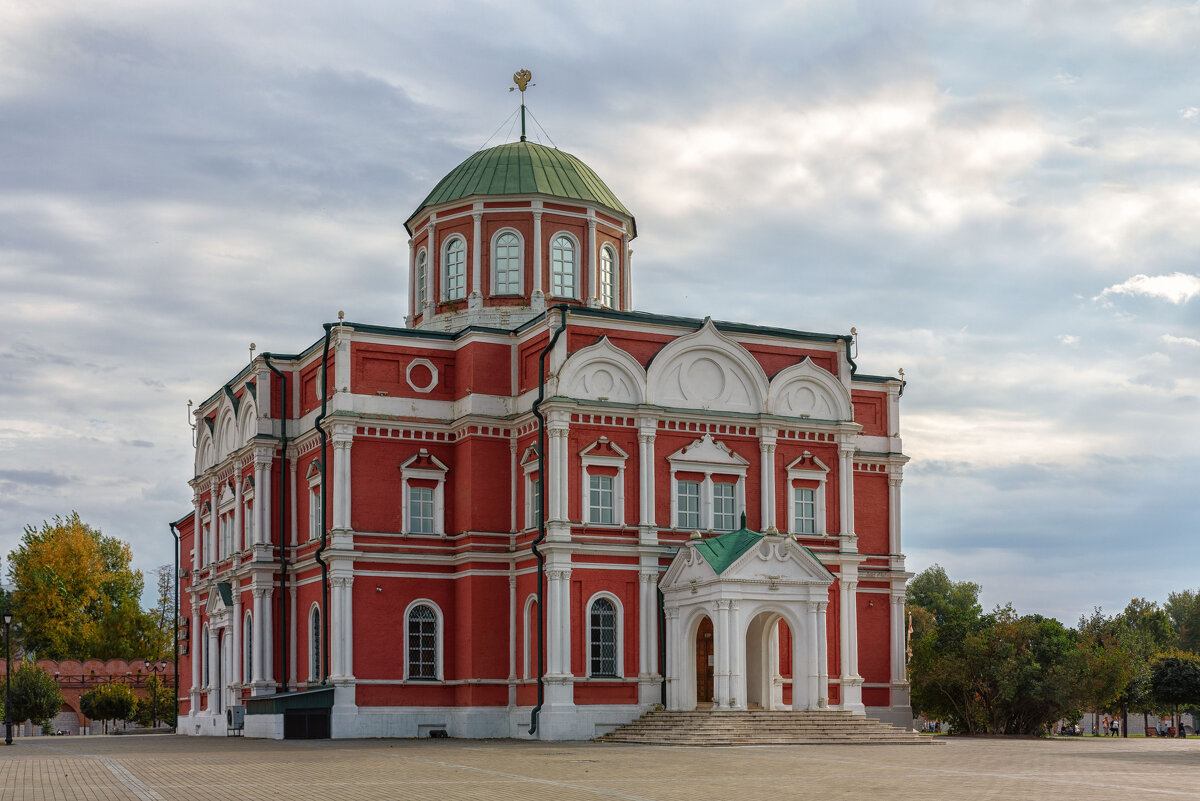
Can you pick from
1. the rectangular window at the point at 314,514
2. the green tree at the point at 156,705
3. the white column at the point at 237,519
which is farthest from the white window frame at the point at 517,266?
the green tree at the point at 156,705

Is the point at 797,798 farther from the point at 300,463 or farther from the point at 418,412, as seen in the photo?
the point at 300,463

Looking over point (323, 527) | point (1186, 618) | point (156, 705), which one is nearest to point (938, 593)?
point (1186, 618)

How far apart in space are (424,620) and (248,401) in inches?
372

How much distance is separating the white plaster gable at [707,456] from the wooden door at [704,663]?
13.7ft

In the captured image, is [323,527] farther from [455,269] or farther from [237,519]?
[455,269]

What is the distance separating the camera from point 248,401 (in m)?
43.4

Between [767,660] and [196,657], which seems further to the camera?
[196,657]

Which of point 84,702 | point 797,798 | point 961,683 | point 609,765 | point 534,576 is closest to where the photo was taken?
point 797,798

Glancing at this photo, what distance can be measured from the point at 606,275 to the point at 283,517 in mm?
12236

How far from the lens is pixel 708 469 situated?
127ft

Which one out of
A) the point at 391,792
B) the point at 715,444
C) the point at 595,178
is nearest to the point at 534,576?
the point at 715,444

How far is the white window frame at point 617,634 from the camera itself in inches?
1447

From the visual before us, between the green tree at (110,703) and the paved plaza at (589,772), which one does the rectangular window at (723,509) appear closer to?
the paved plaza at (589,772)

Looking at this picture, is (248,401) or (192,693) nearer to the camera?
(248,401)
